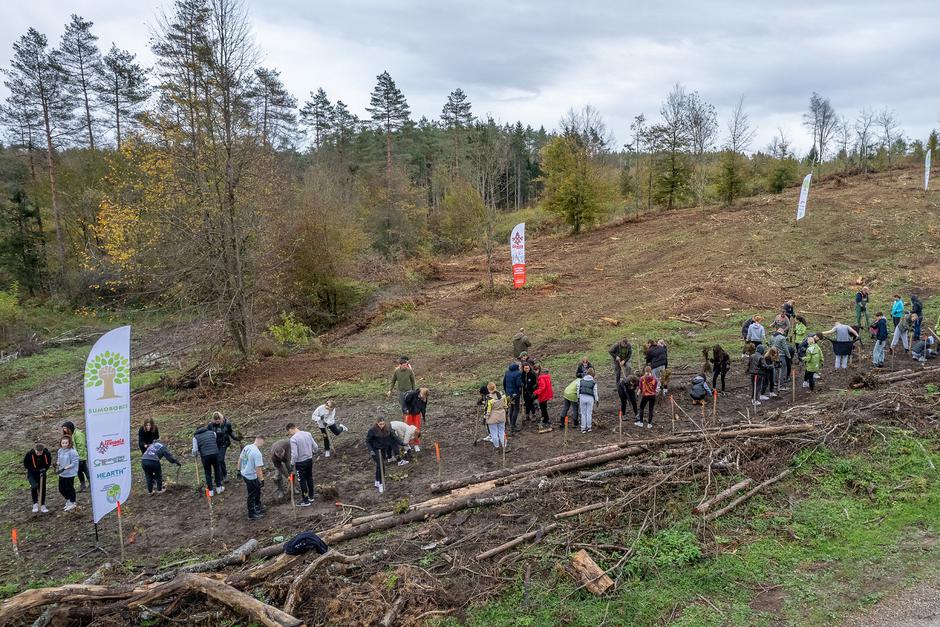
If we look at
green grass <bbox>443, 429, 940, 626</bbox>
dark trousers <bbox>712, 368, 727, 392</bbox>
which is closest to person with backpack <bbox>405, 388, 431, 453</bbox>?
green grass <bbox>443, 429, 940, 626</bbox>

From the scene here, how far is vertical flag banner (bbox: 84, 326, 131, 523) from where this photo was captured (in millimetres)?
9484

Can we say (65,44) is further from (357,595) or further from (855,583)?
(855,583)

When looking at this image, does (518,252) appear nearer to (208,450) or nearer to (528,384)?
(528,384)

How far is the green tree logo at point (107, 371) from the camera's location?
9602 millimetres

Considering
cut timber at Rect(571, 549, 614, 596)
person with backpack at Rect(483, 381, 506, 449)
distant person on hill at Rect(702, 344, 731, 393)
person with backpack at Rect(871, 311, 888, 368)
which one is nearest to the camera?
cut timber at Rect(571, 549, 614, 596)

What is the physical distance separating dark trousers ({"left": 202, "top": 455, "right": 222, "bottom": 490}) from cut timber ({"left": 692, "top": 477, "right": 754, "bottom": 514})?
9.34m

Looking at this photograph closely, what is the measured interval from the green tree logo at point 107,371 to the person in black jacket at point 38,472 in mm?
2827

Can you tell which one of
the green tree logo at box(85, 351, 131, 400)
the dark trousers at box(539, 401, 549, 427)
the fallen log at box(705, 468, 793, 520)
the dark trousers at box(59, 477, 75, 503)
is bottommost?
the dark trousers at box(59, 477, 75, 503)

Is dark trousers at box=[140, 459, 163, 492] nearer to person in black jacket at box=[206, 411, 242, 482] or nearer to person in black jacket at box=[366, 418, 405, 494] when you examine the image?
person in black jacket at box=[206, 411, 242, 482]

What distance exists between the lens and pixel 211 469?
11.6 meters

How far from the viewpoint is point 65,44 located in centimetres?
3734

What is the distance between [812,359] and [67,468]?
17.6 metres

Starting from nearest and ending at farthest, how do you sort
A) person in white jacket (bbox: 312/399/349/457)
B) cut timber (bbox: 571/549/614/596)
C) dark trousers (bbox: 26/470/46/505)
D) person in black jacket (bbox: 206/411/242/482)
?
1. cut timber (bbox: 571/549/614/596)
2. dark trousers (bbox: 26/470/46/505)
3. person in black jacket (bbox: 206/411/242/482)
4. person in white jacket (bbox: 312/399/349/457)

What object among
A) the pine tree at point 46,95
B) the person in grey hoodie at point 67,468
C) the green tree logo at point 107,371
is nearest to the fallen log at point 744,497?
the green tree logo at point 107,371
